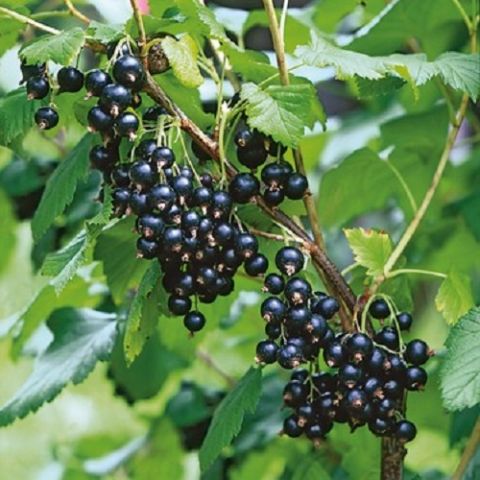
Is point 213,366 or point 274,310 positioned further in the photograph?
point 213,366

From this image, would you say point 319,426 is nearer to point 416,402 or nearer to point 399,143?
point 416,402

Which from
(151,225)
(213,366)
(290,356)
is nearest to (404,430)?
(290,356)

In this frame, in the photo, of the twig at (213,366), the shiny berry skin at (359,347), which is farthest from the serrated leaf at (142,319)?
the twig at (213,366)

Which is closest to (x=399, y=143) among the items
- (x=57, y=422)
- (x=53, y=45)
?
(x=53, y=45)

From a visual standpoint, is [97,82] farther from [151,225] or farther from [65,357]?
[65,357]

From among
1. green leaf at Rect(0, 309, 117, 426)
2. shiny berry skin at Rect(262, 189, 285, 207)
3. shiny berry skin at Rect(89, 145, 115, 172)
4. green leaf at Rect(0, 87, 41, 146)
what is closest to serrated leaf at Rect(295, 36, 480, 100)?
shiny berry skin at Rect(262, 189, 285, 207)

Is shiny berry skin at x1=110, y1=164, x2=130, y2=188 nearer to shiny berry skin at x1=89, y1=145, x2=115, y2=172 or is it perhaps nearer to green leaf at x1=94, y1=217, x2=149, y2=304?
shiny berry skin at x1=89, y1=145, x2=115, y2=172
